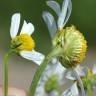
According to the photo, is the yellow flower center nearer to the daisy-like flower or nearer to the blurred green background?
the daisy-like flower

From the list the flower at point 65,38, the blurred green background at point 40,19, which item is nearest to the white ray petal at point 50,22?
the flower at point 65,38

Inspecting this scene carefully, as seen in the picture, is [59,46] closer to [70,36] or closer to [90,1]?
[70,36]

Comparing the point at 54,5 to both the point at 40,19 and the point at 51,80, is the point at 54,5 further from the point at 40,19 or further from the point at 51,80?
the point at 40,19

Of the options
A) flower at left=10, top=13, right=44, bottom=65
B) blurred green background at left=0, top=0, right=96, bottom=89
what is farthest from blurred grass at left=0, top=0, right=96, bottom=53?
flower at left=10, top=13, right=44, bottom=65

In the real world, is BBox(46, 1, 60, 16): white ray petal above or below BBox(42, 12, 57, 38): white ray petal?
above

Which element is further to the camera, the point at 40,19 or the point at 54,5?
the point at 40,19

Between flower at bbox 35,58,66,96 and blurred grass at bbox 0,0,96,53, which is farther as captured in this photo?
blurred grass at bbox 0,0,96,53

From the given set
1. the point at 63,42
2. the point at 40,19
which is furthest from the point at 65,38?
the point at 40,19

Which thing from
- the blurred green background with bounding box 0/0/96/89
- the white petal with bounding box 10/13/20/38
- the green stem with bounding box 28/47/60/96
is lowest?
the blurred green background with bounding box 0/0/96/89
